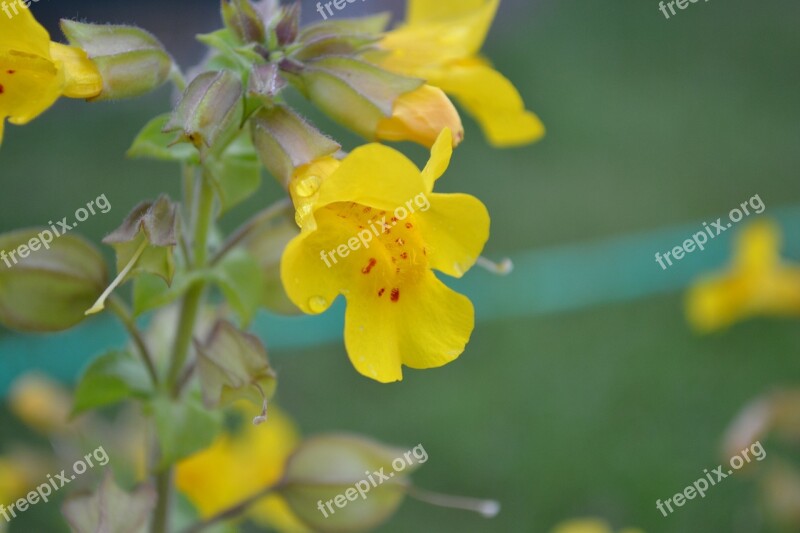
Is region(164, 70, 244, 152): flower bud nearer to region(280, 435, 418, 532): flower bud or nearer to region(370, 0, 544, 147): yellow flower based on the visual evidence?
region(370, 0, 544, 147): yellow flower

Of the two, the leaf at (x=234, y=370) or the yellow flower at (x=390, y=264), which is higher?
the yellow flower at (x=390, y=264)

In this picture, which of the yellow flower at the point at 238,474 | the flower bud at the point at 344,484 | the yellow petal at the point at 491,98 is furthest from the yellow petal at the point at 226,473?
the yellow petal at the point at 491,98

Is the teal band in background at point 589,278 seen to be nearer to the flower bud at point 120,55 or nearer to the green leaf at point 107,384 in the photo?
the green leaf at point 107,384

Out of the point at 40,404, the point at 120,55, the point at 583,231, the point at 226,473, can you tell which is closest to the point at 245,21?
the point at 120,55

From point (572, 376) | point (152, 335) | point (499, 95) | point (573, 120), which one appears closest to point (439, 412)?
point (572, 376)

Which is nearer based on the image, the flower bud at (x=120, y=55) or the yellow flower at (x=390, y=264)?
the yellow flower at (x=390, y=264)
